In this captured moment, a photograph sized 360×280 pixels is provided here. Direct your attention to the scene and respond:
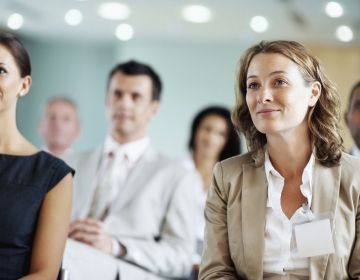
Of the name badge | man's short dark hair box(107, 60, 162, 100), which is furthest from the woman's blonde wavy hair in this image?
man's short dark hair box(107, 60, 162, 100)

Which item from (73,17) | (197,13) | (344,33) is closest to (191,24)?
(197,13)

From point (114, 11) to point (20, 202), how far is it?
5896mm

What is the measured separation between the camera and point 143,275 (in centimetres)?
283

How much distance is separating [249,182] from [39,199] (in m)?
0.69

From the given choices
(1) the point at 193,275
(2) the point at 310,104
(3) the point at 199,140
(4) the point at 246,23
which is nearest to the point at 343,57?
(4) the point at 246,23

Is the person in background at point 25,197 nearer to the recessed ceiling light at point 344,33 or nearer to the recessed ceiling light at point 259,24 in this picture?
the recessed ceiling light at point 259,24

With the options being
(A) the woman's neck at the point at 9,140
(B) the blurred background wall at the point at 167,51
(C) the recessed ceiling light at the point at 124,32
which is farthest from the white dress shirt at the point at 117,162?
(C) the recessed ceiling light at the point at 124,32

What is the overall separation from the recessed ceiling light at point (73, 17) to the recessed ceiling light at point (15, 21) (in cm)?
60

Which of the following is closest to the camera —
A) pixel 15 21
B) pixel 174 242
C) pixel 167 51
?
pixel 174 242

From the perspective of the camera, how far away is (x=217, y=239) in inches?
84.9

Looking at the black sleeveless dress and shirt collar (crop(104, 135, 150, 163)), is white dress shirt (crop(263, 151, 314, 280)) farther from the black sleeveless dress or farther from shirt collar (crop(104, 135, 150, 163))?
shirt collar (crop(104, 135, 150, 163))

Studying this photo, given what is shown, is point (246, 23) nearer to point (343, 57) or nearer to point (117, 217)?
point (343, 57)

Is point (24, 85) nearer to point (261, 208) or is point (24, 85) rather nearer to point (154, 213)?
point (261, 208)

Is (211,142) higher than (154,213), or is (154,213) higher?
(211,142)
